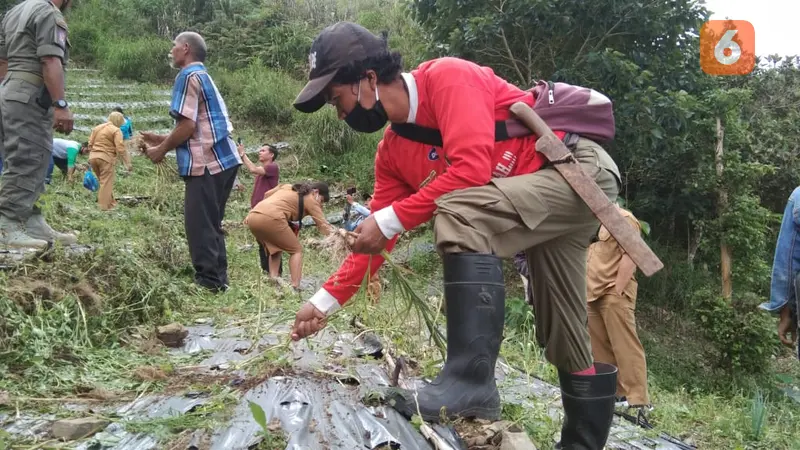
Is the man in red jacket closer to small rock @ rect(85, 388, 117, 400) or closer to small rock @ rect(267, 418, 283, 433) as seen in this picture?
small rock @ rect(267, 418, 283, 433)

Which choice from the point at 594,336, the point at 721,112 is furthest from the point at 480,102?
the point at 721,112

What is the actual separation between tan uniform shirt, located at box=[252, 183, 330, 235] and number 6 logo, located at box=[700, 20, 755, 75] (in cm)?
556

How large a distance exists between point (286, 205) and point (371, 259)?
4101 mm

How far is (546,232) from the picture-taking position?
2.21 metres

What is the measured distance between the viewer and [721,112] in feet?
27.5

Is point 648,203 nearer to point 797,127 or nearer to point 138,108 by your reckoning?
point 797,127

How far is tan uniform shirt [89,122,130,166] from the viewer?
879 cm

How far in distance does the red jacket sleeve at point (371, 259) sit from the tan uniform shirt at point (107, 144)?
23.8 ft

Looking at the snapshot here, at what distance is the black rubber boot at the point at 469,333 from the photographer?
201cm

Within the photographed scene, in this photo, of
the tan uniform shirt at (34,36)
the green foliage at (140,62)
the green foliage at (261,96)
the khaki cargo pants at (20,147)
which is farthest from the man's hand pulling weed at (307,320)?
the green foliage at (140,62)

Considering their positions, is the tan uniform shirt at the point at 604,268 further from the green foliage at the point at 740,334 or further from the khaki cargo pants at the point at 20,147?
the khaki cargo pants at the point at 20,147

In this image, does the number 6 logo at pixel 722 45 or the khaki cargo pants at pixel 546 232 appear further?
the number 6 logo at pixel 722 45

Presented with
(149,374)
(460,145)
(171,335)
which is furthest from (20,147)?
(460,145)

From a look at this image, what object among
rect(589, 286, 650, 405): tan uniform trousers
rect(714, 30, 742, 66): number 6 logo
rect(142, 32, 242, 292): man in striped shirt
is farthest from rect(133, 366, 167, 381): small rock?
rect(714, 30, 742, 66): number 6 logo
